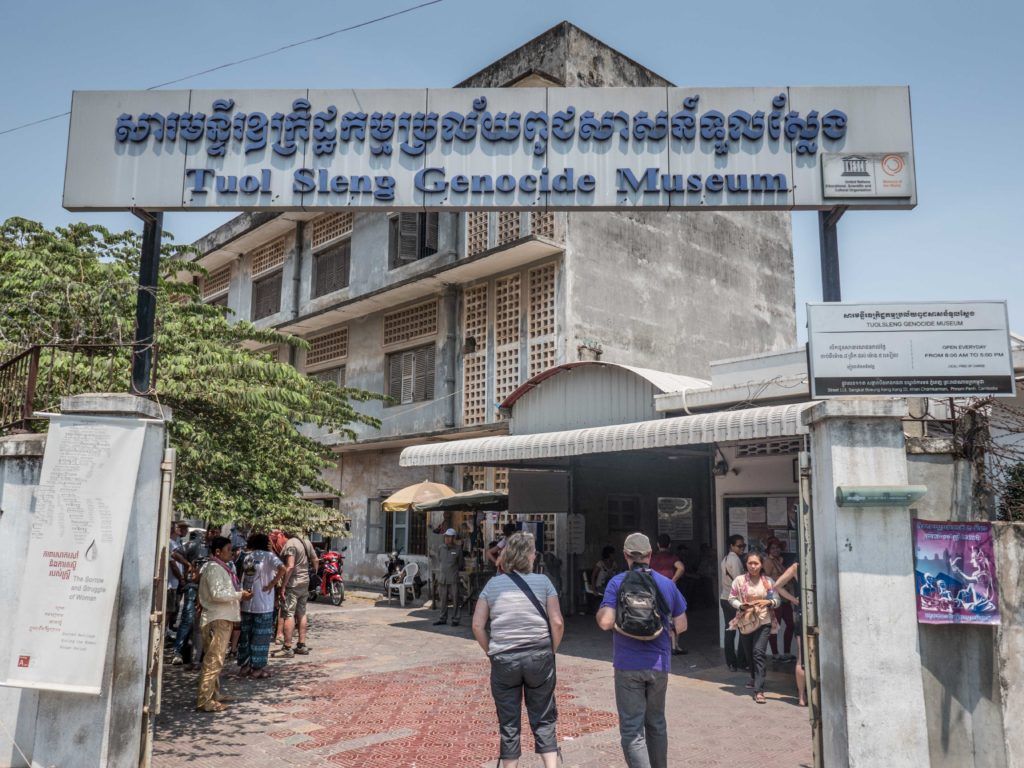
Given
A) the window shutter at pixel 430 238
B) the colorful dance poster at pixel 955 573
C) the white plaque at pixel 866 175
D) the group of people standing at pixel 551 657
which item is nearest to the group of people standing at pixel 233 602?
the group of people standing at pixel 551 657

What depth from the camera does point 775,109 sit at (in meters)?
6.88

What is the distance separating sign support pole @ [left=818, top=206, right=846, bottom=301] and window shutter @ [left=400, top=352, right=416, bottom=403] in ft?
49.6

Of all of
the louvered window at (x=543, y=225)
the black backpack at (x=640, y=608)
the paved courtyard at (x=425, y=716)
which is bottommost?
the paved courtyard at (x=425, y=716)

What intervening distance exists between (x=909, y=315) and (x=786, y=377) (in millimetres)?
5688

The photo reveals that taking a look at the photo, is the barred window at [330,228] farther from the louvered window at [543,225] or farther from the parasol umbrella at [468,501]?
the parasol umbrella at [468,501]

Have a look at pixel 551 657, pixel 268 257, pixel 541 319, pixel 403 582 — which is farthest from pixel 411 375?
pixel 551 657

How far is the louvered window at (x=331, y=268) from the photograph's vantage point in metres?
23.6

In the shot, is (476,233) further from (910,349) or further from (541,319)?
(910,349)

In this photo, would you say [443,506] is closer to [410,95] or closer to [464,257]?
[464,257]

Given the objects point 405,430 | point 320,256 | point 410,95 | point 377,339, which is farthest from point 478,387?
point 410,95

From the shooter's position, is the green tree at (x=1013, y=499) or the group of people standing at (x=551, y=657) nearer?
the group of people standing at (x=551, y=657)

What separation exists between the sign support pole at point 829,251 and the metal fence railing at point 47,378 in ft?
17.3

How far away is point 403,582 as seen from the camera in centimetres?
1819

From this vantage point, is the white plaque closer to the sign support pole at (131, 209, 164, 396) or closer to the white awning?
the white awning
